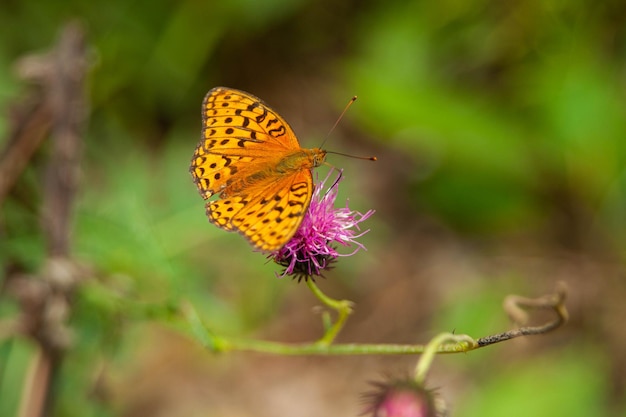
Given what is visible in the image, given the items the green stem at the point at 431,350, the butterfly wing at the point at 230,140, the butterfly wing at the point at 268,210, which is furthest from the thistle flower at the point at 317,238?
the green stem at the point at 431,350

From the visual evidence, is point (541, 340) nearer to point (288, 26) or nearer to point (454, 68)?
point (454, 68)

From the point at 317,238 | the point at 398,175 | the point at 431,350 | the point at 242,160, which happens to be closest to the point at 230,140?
the point at 242,160

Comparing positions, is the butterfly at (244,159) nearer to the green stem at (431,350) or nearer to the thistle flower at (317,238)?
the thistle flower at (317,238)

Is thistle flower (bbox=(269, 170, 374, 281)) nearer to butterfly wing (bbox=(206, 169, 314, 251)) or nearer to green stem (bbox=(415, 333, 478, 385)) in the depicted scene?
butterfly wing (bbox=(206, 169, 314, 251))

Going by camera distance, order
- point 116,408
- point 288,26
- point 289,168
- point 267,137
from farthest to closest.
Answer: point 288,26
point 116,408
point 267,137
point 289,168

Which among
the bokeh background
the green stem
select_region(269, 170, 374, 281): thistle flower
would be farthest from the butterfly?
the bokeh background

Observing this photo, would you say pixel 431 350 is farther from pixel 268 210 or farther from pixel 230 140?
pixel 230 140

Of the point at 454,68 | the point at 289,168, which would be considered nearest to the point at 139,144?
the point at 454,68

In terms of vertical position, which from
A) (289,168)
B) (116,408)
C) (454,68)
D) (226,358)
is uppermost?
A: (454,68)
